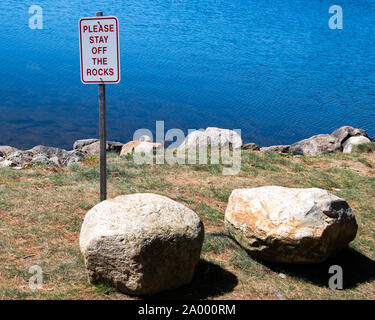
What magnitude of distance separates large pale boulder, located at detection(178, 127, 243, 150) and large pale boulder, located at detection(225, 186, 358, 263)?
6040 mm

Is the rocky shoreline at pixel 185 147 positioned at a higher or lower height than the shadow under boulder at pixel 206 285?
higher

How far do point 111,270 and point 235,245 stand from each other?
7.47ft

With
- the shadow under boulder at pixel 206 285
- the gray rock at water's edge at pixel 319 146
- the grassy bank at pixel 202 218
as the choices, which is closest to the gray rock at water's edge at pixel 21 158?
the grassy bank at pixel 202 218

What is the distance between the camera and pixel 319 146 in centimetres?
1466

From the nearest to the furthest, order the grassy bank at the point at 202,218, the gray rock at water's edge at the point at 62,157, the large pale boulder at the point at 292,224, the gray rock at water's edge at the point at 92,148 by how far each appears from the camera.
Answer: the grassy bank at the point at 202,218, the large pale boulder at the point at 292,224, the gray rock at water's edge at the point at 62,157, the gray rock at water's edge at the point at 92,148

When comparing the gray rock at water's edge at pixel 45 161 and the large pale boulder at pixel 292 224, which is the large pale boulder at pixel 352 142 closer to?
the large pale boulder at pixel 292 224

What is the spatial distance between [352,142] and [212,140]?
5.07 metres

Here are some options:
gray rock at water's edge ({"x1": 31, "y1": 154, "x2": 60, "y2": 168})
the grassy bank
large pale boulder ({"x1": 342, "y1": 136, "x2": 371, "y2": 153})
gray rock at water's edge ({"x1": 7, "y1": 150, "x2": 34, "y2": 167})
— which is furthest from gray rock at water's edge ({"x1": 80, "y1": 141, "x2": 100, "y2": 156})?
large pale boulder ({"x1": 342, "y1": 136, "x2": 371, "y2": 153})

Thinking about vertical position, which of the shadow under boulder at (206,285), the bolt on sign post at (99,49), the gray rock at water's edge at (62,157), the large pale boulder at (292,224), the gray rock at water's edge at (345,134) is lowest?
the shadow under boulder at (206,285)

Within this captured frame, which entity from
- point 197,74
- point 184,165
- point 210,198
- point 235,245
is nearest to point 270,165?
point 184,165

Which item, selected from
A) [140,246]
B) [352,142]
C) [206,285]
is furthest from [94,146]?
[140,246]

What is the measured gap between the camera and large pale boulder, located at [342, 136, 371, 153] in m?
13.9

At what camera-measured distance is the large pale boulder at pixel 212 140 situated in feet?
39.9
